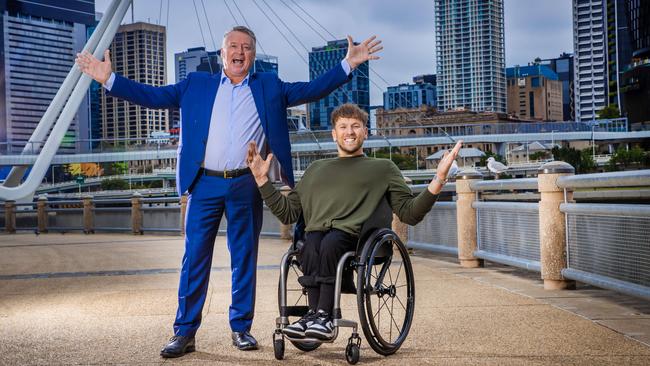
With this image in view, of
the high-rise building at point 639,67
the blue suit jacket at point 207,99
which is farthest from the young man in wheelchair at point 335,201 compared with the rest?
the high-rise building at point 639,67

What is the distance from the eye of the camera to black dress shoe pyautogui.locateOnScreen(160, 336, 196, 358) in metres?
4.74

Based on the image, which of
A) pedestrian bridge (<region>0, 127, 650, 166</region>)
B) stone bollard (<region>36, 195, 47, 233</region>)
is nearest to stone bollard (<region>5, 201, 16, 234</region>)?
stone bollard (<region>36, 195, 47, 233</region>)

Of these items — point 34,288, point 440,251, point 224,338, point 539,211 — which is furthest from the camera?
point 440,251

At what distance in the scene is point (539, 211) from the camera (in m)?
7.61

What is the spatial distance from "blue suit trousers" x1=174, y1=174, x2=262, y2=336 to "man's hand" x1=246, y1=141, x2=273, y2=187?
315 mm

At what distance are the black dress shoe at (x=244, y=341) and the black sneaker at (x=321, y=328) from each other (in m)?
0.77

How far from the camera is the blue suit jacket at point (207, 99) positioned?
200 inches

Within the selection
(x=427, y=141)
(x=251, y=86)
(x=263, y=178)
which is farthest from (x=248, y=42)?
(x=427, y=141)

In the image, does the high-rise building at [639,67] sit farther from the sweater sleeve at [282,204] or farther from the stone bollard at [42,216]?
the sweater sleeve at [282,204]

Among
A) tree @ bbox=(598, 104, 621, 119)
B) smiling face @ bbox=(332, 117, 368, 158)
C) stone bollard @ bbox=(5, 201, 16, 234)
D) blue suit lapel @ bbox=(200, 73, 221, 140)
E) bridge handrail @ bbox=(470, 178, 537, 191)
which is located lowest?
stone bollard @ bbox=(5, 201, 16, 234)

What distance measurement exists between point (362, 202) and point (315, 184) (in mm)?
262

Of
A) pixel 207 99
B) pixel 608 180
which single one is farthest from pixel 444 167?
pixel 608 180

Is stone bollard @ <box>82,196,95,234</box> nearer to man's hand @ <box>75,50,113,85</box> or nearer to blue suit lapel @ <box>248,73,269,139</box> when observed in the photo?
man's hand @ <box>75,50,113,85</box>

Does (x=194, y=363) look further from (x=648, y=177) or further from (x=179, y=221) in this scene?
(x=179, y=221)
